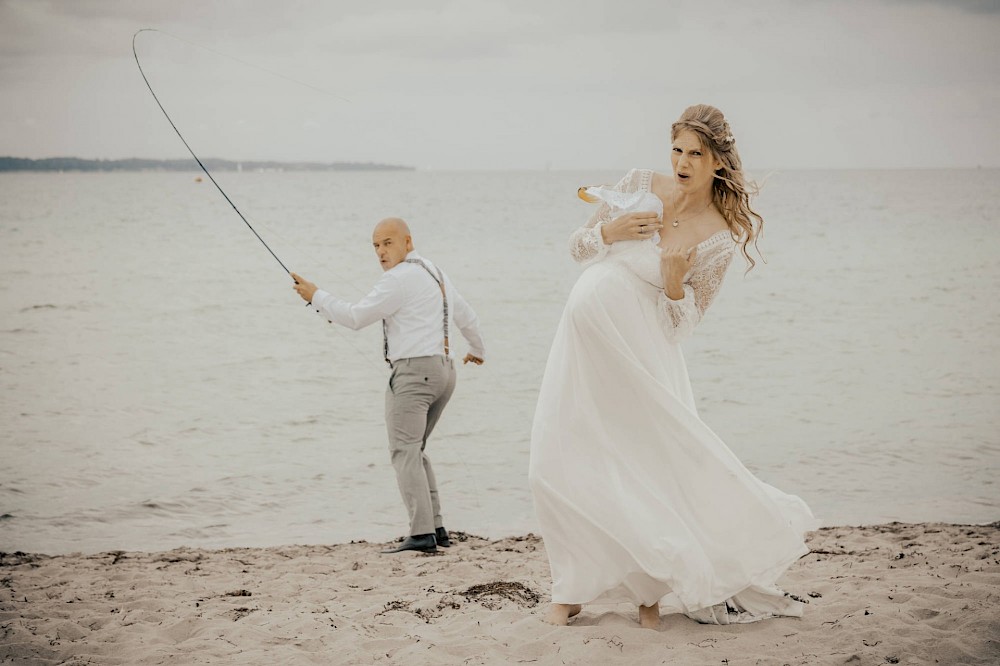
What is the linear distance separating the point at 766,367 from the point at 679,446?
30.9 feet

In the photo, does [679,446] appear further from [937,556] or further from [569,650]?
[937,556]

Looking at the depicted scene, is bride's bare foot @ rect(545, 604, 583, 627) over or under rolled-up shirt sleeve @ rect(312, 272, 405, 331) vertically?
under

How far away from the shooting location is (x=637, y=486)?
12.9ft

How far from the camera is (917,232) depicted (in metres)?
38.8

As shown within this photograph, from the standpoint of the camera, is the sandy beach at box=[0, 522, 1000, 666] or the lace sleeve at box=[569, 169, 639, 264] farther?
the lace sleeve at box=[569, 169, 639, 264]

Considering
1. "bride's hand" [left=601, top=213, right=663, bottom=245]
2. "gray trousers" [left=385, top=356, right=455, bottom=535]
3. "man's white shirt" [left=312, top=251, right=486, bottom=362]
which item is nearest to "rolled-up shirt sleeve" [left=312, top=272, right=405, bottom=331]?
"man's white shirt" [left=312, top=251, right=486, bottom=362]

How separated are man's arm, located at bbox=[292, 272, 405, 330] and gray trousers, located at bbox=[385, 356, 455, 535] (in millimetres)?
373

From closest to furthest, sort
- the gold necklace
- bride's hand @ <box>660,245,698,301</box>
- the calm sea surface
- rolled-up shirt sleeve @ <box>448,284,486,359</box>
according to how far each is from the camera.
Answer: bride's hand @ <box>660,245,698,301</box>, the gold necklace, rolled-up shirt sleeve @ <box>448,284,486,359</box>, the calm sea surface

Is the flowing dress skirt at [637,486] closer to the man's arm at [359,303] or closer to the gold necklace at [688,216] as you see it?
the gold necklace at [688,216]

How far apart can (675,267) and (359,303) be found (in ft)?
8.12

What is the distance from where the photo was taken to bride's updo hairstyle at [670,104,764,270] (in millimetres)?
4027

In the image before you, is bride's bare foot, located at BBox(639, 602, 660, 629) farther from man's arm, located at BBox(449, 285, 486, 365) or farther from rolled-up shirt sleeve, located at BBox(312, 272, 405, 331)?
man's arm, located at BBox(449, 285, 486, 365)

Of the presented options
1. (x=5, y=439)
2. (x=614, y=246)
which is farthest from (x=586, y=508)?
(x=5, y=439)

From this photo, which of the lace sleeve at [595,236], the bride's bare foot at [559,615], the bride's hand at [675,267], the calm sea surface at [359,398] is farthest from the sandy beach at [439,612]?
the lace sleeve at [595,236]
